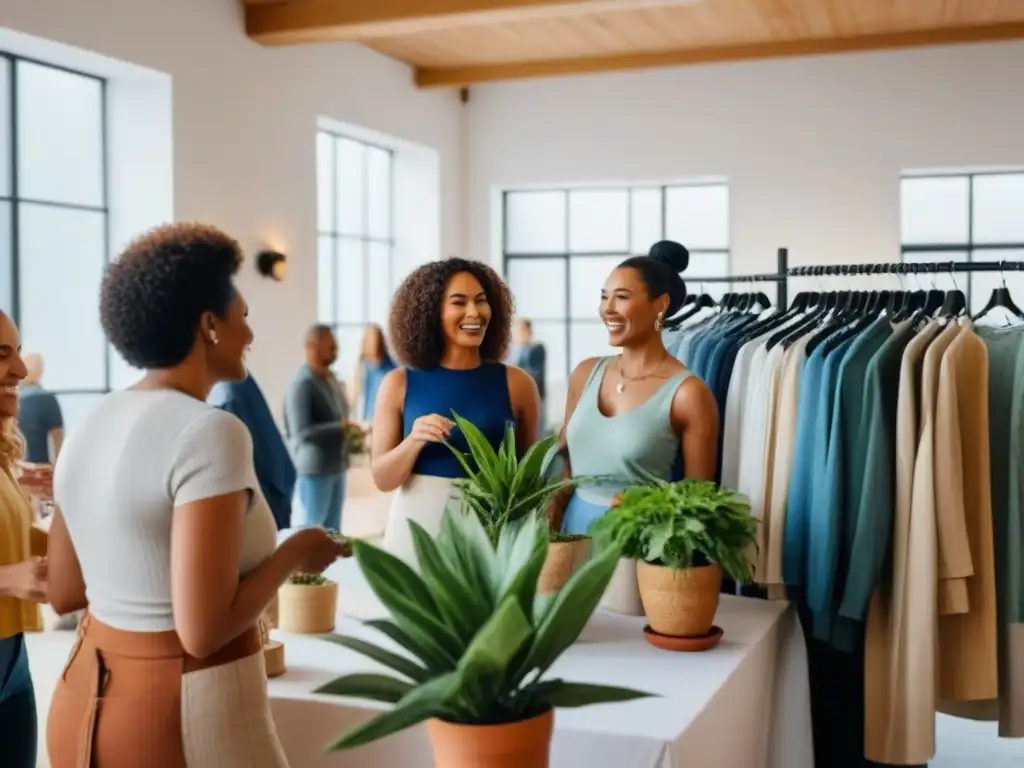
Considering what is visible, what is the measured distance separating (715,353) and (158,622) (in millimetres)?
2126

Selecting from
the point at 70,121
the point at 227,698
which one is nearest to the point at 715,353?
the point at 227,698

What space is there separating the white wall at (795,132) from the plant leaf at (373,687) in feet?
29.2

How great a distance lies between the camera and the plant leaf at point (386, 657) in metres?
1.18

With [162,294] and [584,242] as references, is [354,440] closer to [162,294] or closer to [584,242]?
[584,242]

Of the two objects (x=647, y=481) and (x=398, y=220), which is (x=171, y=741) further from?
(x=398, y=220)

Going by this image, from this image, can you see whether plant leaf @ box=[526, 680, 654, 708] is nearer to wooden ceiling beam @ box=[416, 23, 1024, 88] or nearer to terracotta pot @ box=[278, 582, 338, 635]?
terracotta pot @ box=[278, 582, 338, 635]

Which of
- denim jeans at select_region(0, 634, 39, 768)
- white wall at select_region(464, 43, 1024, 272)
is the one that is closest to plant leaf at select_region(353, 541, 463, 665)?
denim jeans at select_region(0, 634, 39, 768)

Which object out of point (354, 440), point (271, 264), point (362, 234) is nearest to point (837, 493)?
point (354, 440)

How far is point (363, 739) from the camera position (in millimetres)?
1085

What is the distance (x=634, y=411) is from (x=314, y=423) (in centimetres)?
368

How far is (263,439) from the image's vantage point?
14.6ft

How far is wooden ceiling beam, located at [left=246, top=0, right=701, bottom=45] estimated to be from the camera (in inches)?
270

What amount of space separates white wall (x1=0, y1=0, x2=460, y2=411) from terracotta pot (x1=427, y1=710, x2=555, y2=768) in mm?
5383

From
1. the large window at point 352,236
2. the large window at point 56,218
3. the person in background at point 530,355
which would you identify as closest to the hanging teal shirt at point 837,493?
the large window at point 56,218
